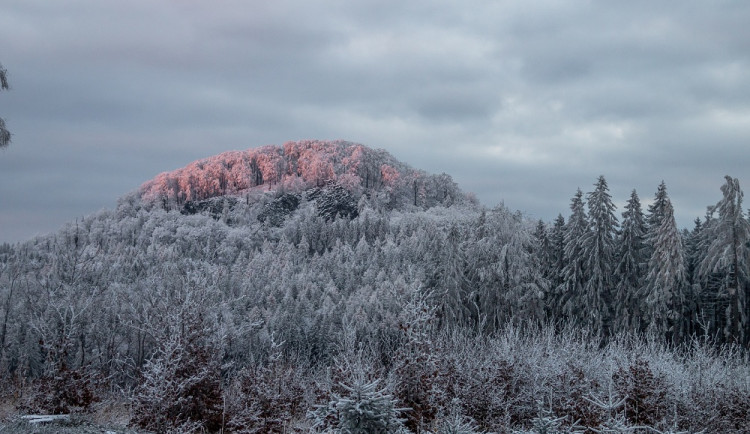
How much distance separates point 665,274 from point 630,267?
466 centimetres

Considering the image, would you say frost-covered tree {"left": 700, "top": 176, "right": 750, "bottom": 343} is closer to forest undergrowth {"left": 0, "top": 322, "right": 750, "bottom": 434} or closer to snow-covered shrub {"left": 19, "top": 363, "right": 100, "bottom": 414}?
forest undergrowth {"left": 0, "top": 322, "right": 750, "bottom": 434}

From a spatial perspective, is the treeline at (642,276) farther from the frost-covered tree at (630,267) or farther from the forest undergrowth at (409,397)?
the forest undergrowth at (409,397)

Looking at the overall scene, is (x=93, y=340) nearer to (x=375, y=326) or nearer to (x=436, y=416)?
(x=375, y=326)

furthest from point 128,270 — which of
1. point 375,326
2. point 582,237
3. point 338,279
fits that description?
point 582,237

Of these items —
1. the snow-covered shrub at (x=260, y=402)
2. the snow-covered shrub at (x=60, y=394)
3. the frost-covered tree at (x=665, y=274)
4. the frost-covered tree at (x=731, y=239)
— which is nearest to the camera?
the snow-covered shrub at (x=260, y=402)

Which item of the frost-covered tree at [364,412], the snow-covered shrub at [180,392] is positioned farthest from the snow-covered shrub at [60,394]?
the frost-covered tree at [364,412]

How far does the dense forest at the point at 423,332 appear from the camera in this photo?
10469 mm

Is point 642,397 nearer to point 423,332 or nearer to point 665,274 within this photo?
point 423,332

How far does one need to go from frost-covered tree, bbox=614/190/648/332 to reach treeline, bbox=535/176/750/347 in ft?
0.21

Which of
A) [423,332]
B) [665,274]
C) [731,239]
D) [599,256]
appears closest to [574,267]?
[599,256]

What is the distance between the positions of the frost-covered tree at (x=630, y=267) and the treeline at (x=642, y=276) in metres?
0.06

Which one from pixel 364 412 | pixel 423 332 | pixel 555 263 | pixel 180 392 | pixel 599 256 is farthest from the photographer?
pixel 555 263

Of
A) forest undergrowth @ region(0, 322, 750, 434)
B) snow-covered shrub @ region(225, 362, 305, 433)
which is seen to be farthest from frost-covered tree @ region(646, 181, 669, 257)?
snow-covered shrub @ region(225, 362, 305, 433)

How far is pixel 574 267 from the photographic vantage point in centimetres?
4059
